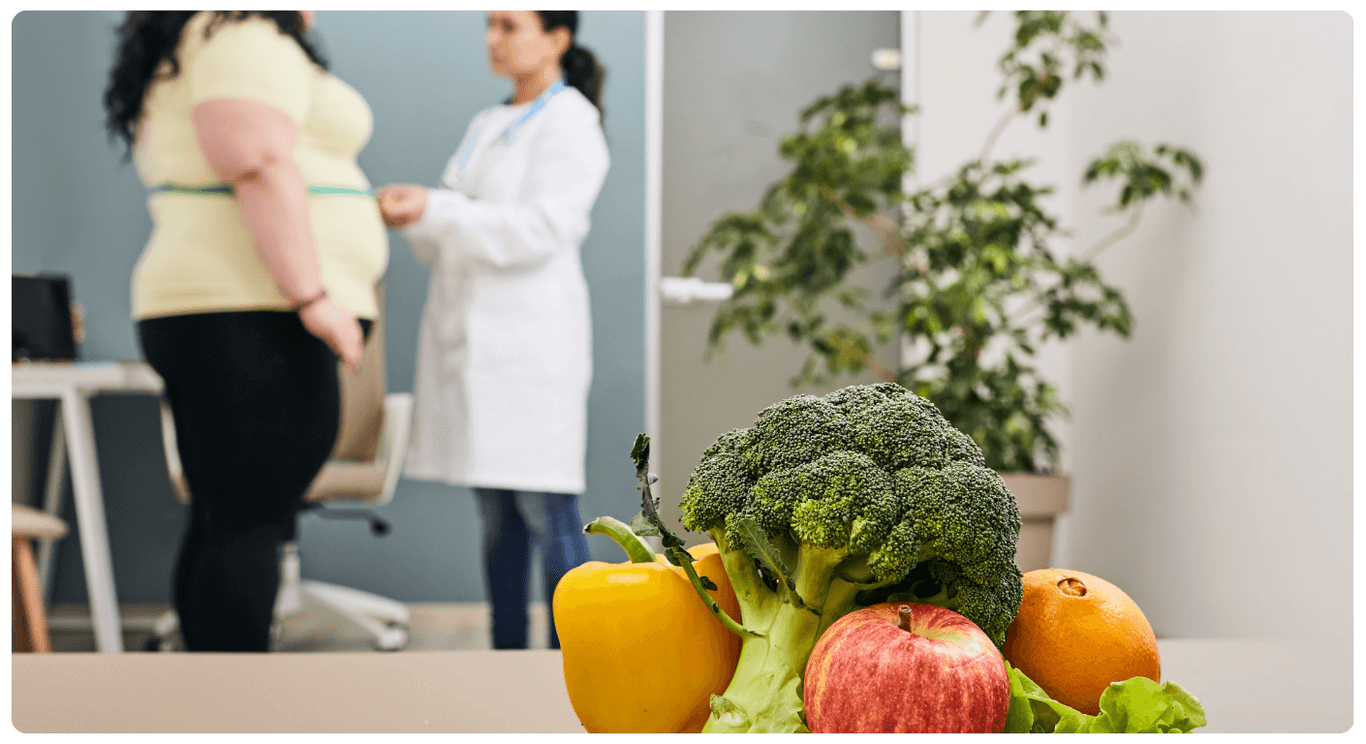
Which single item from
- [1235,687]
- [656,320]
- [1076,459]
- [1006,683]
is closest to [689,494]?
[1006,683]

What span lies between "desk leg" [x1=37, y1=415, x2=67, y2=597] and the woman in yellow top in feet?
0.79

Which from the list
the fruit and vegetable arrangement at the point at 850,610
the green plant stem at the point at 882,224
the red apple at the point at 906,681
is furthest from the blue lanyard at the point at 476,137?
the red apple at the point at 906,681

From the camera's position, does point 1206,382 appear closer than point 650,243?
Yes

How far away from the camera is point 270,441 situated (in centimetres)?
170

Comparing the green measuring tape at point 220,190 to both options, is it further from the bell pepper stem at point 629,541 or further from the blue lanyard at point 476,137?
the bell pepper stem at point 629,541

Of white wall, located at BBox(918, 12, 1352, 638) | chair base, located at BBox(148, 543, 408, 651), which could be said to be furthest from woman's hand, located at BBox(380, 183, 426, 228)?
white wall, located at BBox(918, 12, 1352, 638)

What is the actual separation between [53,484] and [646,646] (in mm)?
1813

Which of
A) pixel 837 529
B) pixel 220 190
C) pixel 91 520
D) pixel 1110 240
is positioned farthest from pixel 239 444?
pixel 1110 240

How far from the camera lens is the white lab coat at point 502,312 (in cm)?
177

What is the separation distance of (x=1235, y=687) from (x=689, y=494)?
A: 380 millimetres

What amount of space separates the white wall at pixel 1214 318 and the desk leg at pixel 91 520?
1884mm

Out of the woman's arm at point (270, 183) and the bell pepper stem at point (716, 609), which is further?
the woman's arm at point (270, 183)

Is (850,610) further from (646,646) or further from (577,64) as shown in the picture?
(577,64)

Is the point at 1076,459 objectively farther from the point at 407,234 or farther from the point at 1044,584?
the point at 1044,584
